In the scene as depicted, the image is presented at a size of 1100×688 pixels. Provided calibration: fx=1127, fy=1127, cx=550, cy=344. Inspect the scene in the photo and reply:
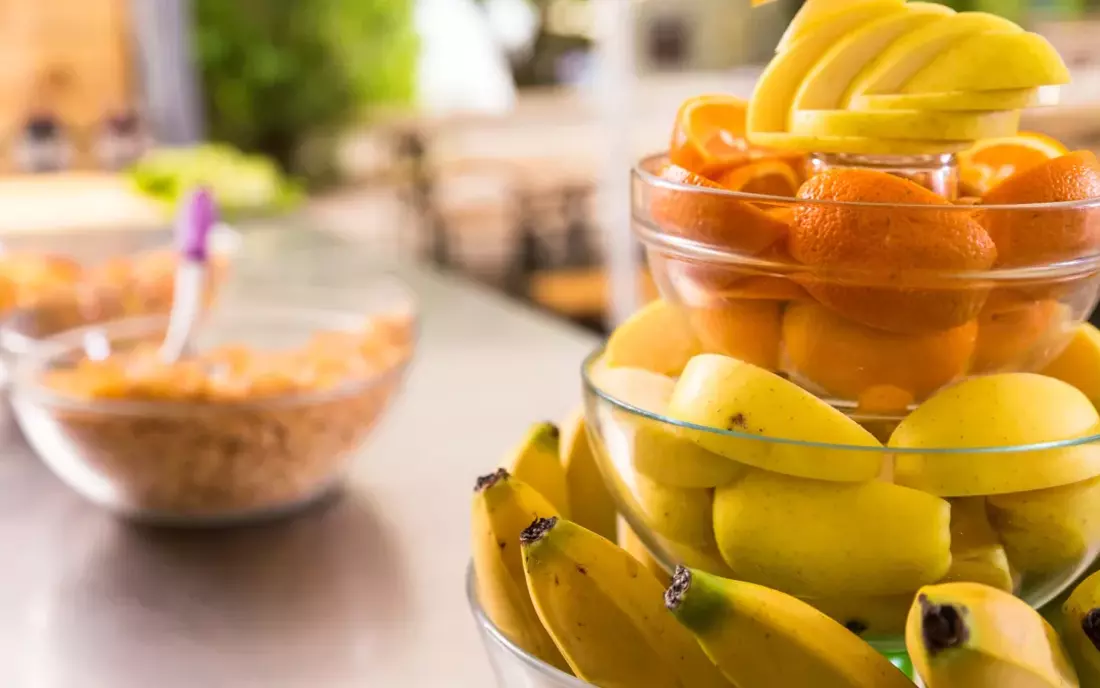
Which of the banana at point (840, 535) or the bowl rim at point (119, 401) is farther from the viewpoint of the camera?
the bowl rim at point (119, 401)

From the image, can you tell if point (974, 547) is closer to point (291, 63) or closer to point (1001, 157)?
point (1001, 157)

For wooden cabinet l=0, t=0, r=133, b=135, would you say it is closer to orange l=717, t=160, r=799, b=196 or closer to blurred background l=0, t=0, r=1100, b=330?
blurred background l=0, t=0, r=1100, b=330

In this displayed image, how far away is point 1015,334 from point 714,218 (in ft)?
0.38

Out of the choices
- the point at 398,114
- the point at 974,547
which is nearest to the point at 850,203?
the point at 974,547

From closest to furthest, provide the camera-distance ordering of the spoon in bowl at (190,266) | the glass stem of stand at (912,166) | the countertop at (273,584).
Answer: the glass stem of stand at (912,166) < the countertop at (273,584) < the spoon in bowl at (190,266)

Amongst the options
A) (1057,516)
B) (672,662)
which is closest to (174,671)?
(672,662)

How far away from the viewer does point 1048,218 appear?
0.37 metres

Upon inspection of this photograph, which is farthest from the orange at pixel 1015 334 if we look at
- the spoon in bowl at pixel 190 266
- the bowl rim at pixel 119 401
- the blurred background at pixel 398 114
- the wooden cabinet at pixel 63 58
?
the wooden cabinet at pixel 63 58

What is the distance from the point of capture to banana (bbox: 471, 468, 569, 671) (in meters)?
0.42

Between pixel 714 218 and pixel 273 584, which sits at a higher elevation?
pixel 714 218

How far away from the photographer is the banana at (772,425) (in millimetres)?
366

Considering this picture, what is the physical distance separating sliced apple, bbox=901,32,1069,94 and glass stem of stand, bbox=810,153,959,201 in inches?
1.3

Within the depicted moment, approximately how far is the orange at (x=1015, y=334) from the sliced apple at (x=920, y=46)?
0.08 meters

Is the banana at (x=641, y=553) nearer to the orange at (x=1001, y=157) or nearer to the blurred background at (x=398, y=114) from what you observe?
the orange at (x=1001, y=157)
